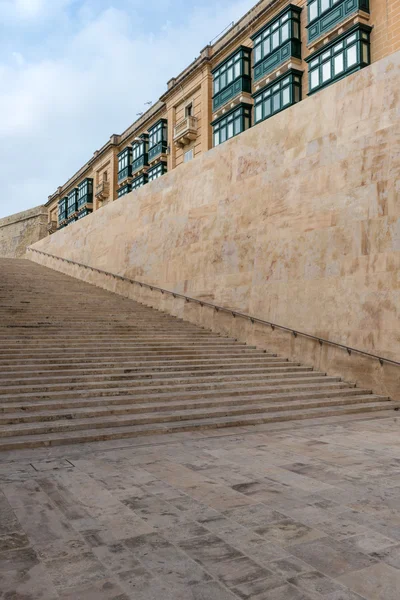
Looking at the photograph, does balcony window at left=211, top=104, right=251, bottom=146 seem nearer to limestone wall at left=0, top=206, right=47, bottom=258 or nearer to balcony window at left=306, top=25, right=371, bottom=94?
balcony window at left=306, top=25, right=371, bottom=94

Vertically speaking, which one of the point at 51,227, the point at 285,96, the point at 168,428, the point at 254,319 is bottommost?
the point at 168,428

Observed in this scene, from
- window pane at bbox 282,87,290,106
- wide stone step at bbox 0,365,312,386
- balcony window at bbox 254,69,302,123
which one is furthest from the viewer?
window pane at bbox 282,87,290,106

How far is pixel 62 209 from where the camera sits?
4378cm

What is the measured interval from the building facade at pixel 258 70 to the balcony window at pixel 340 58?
3 centimetres

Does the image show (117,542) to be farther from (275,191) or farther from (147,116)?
(147,116)

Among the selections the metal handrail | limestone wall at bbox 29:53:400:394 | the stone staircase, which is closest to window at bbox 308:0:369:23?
limestone wall at bbox 29:53:400:394

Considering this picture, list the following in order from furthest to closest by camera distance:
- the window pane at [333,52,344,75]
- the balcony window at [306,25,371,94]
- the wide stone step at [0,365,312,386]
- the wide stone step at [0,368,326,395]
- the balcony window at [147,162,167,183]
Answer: the balcony window at [147,162,167,183] → the window pane at [333,52,344,75] → the balcony window at [306,25,371,94] → the wide stone step at [0,365,312,386] → the wide stone step at [0,368,326,395]

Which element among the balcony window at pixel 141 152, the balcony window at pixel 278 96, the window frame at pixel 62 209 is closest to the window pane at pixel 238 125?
the balcony window at pixel 278 96

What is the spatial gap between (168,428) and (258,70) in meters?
19.0

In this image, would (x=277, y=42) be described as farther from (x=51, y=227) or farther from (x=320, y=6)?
(x=51, y=227)

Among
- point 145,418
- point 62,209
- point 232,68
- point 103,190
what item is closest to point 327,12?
point 232,68

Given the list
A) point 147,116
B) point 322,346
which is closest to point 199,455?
point 322,346

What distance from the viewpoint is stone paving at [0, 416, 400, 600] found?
9.05ft

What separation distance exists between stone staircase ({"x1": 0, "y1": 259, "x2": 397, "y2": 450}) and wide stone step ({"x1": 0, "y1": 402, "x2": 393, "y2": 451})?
1 cm
